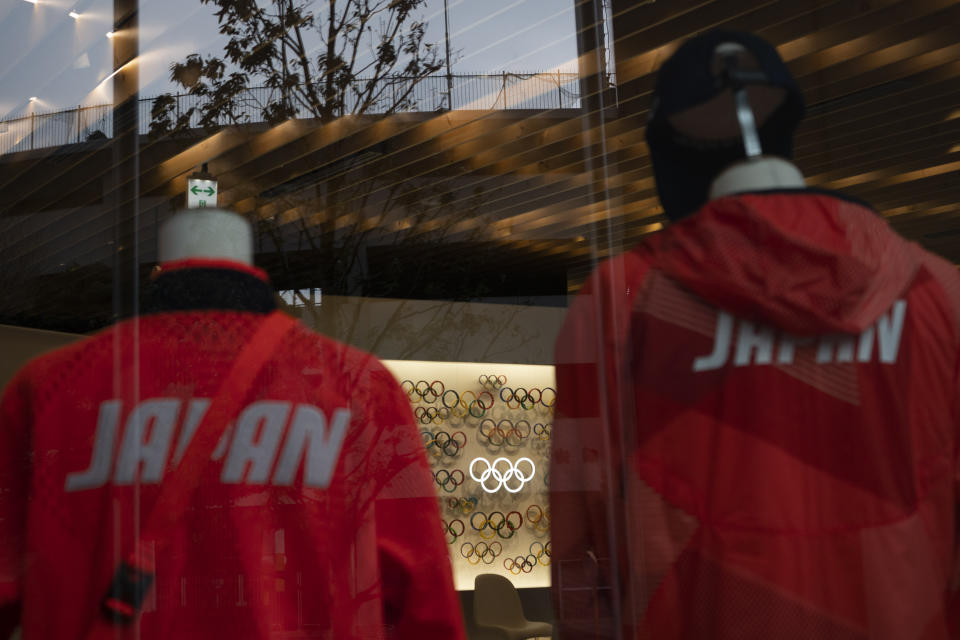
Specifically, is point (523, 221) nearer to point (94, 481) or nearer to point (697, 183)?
point (697, 183)

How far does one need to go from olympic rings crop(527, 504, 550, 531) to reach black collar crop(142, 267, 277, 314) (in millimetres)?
576

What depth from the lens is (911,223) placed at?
6.25 ft

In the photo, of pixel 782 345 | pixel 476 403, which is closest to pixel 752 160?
pixel 782 345

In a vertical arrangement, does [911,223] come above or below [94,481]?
above

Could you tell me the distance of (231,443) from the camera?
1593mm

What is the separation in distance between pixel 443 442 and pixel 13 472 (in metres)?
0.71

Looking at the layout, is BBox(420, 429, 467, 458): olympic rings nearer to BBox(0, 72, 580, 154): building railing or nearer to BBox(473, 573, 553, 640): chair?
BBox(473, 573, 553, 640): chair

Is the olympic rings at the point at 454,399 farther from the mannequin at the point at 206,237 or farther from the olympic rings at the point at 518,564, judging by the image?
the mannequin at the point at 206,237

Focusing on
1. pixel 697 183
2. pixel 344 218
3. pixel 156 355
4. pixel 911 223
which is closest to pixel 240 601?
pixel 156 355

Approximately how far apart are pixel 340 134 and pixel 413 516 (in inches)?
27.7

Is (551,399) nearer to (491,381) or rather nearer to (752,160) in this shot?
(491,381)

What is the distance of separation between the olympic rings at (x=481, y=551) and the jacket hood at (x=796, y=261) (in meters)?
0.61

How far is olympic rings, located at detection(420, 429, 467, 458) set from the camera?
1.74m

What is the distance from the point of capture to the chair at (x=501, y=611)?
5.42 feet
